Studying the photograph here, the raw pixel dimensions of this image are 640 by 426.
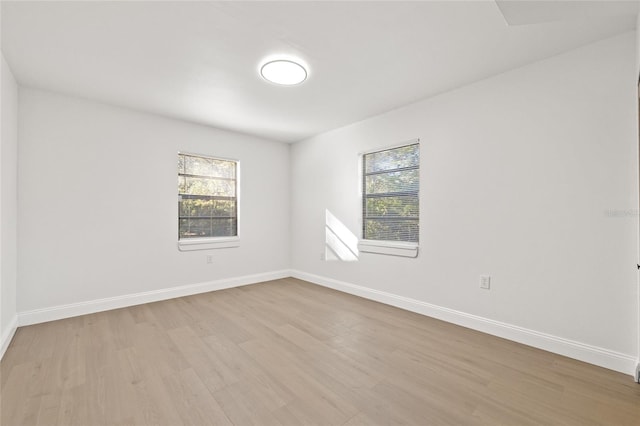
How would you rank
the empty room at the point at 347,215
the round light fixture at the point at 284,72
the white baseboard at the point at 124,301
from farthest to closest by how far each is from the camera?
1. the white baseboard at the point at 124,301
2. the round light fixture at the point at 284,72
3. the empty room at the point at 347,215

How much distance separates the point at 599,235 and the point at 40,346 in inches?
189

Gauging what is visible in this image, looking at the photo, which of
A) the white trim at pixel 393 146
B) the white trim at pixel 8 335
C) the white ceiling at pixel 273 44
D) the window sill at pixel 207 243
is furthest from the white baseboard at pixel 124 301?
the white trim at pixel 393 146

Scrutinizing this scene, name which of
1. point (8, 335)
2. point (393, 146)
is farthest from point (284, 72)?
point (8, 335)

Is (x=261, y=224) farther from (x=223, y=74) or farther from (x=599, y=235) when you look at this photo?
(x=599, y=235)

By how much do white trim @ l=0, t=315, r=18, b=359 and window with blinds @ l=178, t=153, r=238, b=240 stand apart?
185 centimetres

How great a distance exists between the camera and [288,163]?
17.9ft

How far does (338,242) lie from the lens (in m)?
4.46

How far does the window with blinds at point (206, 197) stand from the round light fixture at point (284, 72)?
2.15 metres

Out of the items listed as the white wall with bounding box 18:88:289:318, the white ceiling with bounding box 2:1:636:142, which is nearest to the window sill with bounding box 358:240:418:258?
the white ceiling with bounding box 2:1:636:142

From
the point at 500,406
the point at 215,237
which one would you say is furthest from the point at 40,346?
the point at 500,406

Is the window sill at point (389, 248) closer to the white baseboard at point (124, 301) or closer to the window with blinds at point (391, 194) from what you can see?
the window with blinds at point (391, 194)

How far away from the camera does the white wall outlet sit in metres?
2.82

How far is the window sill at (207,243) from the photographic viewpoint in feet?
13.5

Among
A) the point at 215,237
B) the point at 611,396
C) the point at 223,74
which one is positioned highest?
the point at 223,74
